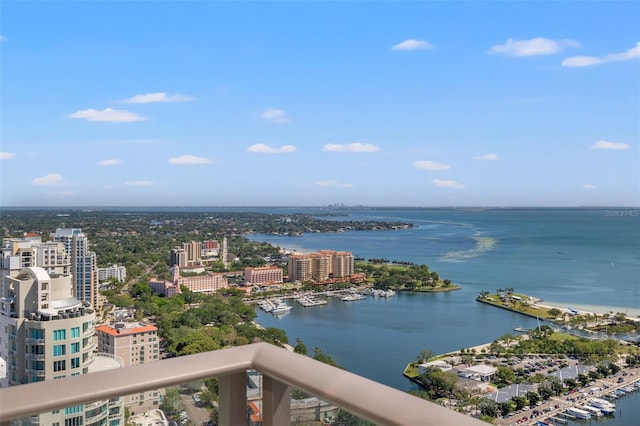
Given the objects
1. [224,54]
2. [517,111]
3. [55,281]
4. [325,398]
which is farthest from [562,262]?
[325,398]

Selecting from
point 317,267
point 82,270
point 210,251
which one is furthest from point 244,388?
point 210,251

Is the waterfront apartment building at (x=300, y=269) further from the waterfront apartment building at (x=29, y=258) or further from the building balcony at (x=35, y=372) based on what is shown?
the building balcony at (x=35, y=372)

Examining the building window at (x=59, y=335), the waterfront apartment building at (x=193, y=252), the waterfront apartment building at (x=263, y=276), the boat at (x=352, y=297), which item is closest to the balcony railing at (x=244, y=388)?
the building window at (x=59, y=335)

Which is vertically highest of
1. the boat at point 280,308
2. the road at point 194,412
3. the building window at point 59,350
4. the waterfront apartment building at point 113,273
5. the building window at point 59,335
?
the road at point 194,412

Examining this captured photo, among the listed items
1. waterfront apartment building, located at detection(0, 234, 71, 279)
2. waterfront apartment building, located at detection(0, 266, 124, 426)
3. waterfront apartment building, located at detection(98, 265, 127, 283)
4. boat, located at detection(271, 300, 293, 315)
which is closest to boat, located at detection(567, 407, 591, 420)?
waterfront apartment building, located at detection(0, 266, 124, 426)

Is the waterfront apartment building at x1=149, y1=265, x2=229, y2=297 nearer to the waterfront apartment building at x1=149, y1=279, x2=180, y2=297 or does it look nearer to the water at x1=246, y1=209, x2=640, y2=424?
the waterfront apartment building at x1=149, y1=279, x2=180, y2=297

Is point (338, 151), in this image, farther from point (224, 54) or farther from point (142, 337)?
point (142, 337)
